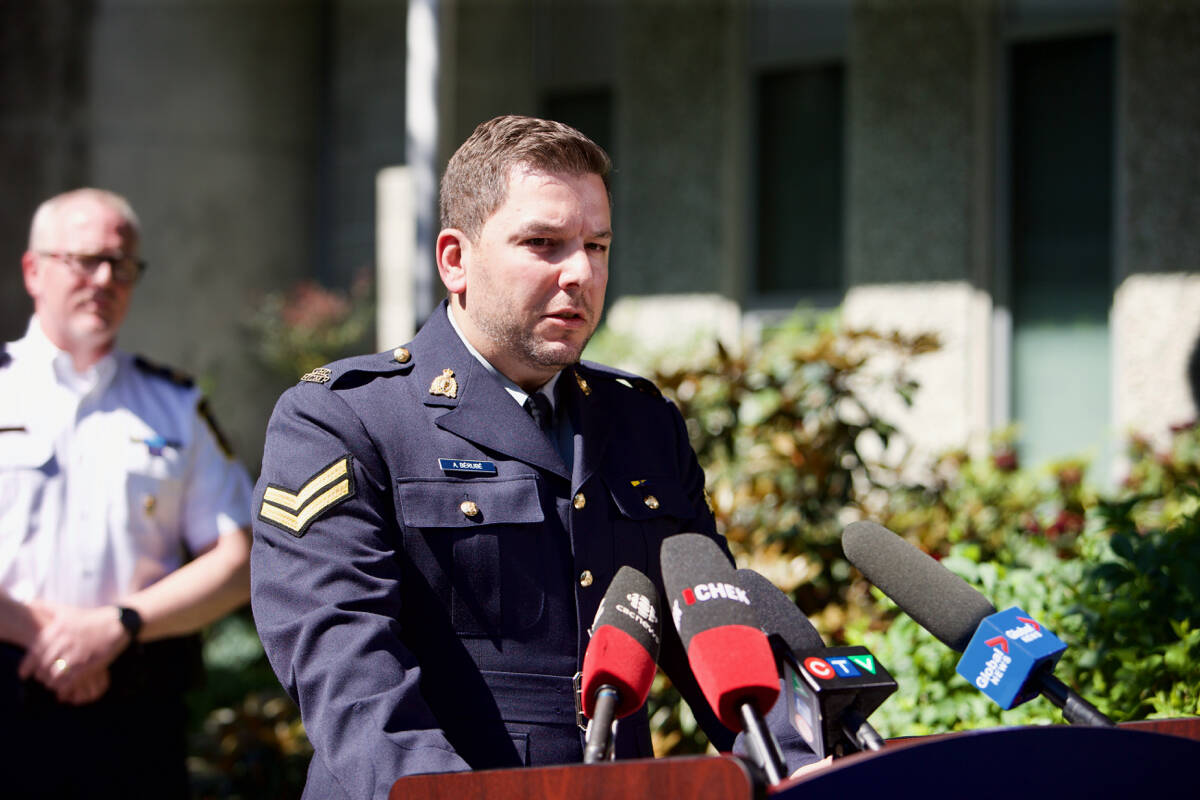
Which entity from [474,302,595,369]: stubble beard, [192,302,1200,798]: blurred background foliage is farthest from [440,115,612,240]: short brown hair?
[192,302,1200,798]: blurred background foliage

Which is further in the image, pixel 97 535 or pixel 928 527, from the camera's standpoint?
pixel 928 527

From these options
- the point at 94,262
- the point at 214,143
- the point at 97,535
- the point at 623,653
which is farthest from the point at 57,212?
the point at 214,143

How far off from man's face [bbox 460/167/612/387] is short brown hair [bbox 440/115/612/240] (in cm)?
2

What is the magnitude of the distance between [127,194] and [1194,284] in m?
6.74

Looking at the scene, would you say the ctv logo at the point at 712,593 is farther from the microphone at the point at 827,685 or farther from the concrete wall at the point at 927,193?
the concrete wall at the point at 927,193

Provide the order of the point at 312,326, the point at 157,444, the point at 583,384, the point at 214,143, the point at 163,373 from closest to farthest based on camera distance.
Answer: the point at 583,384 → the point at 157,444 → the point at 163,373 → the point at 312,326 → the point at 214,143

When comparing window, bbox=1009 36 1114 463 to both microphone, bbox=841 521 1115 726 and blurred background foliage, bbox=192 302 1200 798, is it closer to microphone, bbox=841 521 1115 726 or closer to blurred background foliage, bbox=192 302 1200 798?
blurred background foliage, bbox=192 302 1200 798

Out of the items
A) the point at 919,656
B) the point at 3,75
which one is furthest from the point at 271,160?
the point at 919,656

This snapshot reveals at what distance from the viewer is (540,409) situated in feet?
7.15

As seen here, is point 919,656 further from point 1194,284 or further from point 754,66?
point 754,66

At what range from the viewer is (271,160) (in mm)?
9148

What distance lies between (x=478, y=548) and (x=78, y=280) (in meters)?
1.88

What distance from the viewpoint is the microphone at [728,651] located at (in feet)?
4.45

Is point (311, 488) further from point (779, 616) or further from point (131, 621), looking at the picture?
point (131, 621)
